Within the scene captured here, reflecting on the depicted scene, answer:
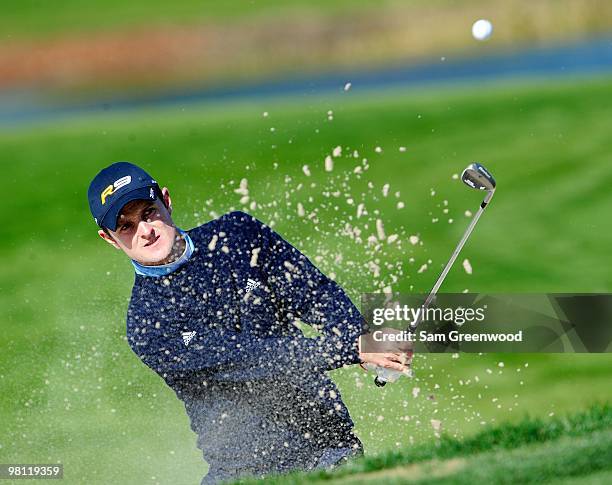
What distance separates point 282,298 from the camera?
5.04 m

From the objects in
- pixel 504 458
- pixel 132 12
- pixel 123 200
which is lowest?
pixel 504 458

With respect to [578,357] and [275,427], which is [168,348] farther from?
[578,357]

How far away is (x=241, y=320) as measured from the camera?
5039 mm

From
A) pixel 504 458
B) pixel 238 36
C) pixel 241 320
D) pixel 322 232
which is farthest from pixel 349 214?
pixel 238 36

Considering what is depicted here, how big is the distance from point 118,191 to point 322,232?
4472 mm

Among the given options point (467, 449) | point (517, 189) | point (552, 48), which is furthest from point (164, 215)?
point (552, 48)

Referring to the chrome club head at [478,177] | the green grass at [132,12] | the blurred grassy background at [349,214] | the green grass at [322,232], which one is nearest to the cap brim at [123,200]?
the chrome club head at [478,177]

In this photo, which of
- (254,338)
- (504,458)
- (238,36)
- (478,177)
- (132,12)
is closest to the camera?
(504,458)

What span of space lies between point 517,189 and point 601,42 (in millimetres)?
4672

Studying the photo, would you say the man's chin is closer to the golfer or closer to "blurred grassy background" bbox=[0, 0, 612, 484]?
the golfer

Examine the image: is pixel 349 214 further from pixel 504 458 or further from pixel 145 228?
pixel 504 458

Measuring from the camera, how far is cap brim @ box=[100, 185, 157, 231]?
197 inches

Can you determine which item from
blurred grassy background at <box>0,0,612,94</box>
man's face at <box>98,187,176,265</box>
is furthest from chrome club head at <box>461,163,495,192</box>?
blurred grassy background at <box>0,0,612,94</box>

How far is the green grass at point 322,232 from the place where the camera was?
7.73 m
